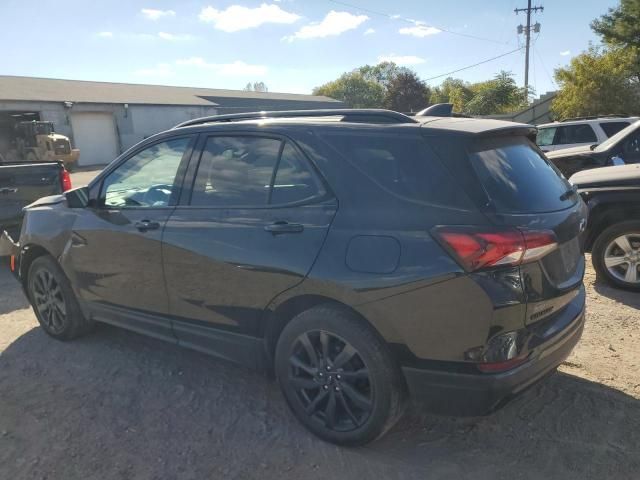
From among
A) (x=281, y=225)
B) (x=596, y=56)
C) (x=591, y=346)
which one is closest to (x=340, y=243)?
(x=281, y=225)

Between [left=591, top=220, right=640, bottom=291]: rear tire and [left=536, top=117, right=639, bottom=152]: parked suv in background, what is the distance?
23.3ft

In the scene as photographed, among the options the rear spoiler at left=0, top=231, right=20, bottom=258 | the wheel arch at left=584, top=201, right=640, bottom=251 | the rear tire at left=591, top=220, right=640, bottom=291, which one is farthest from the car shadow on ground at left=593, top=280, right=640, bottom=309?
the rear spoiler at left=0, top=231, right=20, bottom=258

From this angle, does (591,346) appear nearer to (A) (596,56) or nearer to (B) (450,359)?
(B) (450,359)

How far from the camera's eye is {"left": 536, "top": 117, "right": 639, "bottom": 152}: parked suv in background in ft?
38.1

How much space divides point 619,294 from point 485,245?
140 inches

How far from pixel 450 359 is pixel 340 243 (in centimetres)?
76

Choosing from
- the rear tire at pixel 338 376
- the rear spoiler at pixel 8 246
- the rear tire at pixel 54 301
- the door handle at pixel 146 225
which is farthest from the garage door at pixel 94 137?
the rear tire at pixel 338 376

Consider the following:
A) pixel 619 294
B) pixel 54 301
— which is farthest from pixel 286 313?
pixel 619 294

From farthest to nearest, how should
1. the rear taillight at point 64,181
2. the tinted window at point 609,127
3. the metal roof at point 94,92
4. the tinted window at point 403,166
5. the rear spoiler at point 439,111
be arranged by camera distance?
the metal roof at point 94,92
the tinted window at point 609,127
the rear taillight at point 64,181
the rear spoiler at point 439,111
the tinted window at point 403,166

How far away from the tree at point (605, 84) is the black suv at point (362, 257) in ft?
76.6

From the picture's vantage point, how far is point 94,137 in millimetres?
32219

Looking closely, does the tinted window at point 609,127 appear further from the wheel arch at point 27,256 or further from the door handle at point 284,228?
the wheel arch at point 27,256

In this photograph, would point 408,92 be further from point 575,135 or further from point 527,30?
point 575,135

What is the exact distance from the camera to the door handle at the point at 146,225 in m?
3.39
